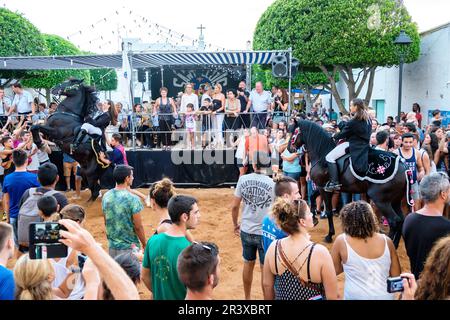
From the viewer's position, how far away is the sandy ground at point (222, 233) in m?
5.64

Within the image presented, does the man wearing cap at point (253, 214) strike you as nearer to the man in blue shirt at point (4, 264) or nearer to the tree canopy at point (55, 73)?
the man in blue shirt at point (4, 264)

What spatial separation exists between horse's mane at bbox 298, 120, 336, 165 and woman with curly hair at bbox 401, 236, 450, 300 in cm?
529

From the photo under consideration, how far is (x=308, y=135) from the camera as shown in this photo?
779cm

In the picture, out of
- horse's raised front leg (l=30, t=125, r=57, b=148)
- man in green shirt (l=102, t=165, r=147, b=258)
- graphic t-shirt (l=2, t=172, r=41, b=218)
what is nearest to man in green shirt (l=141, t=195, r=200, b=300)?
man in green shirt (l=102, t=165, r=147, b=258)

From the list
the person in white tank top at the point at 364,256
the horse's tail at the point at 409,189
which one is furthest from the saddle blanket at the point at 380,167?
the person in white tank top at the point at 364,256

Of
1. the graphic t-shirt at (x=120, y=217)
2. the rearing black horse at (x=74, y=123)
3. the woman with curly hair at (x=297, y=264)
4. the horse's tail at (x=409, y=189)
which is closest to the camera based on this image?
the woman with curly hair at (x=297, y=264)

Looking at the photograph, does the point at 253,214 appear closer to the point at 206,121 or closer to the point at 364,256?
the point at 364,256

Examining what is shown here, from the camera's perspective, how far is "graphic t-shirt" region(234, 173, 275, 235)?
4781 millimetres

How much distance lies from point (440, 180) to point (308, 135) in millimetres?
4321

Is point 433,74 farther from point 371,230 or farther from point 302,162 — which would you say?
point 371,230

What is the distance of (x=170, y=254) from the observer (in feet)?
10.2

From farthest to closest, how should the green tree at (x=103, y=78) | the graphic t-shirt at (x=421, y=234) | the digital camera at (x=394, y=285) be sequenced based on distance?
the green tree at (x=103, y=78) → the graphic t-shirt at (x=421, y=234) → the digital camera at (x=394, y=285)

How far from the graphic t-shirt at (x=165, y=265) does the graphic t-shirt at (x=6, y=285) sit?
39.3 inches
